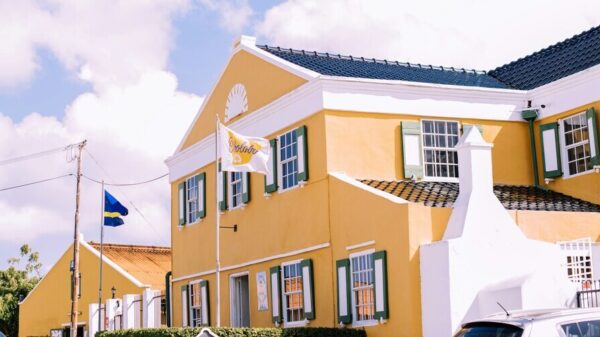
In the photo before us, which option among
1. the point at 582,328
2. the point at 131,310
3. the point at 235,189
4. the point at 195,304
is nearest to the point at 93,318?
the point at 131,310

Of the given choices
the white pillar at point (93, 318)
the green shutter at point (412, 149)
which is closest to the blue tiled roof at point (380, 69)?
the green shutter at point (412, 149)

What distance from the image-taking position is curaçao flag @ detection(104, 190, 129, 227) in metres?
34.8

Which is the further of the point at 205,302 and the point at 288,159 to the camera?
the point at 205,302

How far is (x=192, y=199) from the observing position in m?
31.1

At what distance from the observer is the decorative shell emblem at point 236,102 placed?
2848 cm

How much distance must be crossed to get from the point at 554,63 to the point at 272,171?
784 cm

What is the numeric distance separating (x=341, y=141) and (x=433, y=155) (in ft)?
8.20

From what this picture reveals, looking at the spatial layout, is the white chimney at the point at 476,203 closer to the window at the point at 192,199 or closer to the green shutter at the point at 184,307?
the window at the point at 192,199

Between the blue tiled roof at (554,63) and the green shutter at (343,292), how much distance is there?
7.58 m

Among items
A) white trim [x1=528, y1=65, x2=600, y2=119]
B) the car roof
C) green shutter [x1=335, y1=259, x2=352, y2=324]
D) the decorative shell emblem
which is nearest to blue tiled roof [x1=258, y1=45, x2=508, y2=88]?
the decorative shell emblem

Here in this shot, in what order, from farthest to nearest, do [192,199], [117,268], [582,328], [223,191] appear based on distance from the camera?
[117,268]
[192,199]
[223,191]
[582,328]

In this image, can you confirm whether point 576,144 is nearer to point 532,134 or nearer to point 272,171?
point 532,134

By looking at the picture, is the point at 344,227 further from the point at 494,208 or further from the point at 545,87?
the point at 545,87

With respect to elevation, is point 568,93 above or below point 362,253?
above
